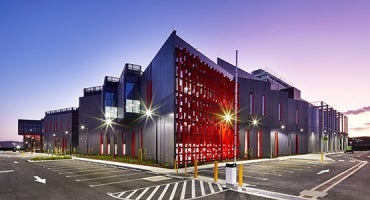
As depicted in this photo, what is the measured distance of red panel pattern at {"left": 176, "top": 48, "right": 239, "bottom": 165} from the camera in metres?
30.2

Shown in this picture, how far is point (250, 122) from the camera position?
47.2m

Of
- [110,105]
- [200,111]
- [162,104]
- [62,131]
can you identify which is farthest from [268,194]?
[62,131]

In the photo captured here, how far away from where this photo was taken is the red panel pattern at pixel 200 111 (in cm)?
Result: 3020

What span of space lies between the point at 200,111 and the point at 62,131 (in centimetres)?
6205

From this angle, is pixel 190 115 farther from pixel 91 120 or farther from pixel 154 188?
pixel 91 120

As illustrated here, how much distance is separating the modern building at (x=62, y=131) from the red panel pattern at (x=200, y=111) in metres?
48.0

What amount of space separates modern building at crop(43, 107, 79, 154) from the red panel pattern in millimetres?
48005

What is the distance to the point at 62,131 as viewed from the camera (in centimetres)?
8312

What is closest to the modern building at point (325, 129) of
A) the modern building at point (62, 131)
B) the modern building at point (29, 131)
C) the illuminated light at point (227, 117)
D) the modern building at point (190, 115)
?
the modern building at point (190, 115)

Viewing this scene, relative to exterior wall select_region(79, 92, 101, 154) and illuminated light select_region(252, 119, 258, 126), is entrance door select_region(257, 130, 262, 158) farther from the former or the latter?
exterior wall select_region(79, 92, 101, 154)


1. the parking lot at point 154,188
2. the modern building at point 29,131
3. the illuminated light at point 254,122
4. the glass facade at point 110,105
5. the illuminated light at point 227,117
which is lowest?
the modern building at point 29,131

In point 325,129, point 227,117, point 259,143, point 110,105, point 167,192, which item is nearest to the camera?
point 167,192

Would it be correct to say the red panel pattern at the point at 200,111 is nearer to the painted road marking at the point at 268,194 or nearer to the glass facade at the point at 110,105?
the painted road marking at the point at 268,194

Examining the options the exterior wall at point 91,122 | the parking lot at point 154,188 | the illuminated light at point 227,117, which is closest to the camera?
the parking lot at point 154,188
